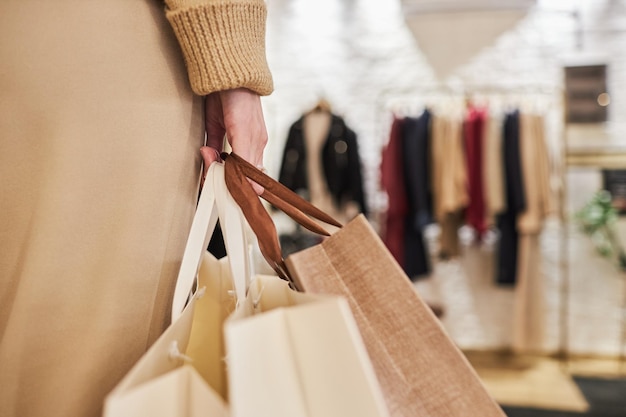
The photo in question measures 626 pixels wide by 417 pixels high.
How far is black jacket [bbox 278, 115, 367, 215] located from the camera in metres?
3.59

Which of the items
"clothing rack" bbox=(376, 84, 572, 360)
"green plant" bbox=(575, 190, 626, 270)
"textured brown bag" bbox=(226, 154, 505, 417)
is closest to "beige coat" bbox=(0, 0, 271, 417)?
"textured brown bag" bbox=(226, 154, 505, 417)

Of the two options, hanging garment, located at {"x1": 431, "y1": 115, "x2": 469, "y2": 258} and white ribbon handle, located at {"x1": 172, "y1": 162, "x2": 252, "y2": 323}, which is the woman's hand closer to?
white ribbon handle, located at {"x1": 172, "y1": 162, "x2": 252, "y2": 323}

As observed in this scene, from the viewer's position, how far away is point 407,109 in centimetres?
390

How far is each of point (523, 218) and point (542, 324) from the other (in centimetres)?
67

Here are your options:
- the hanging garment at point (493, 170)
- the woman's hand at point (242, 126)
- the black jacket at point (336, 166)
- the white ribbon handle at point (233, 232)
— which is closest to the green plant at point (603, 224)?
the hanging garment at point (493, 170)

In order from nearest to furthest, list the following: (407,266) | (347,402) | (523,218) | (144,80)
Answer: (347,402)
(144,80)
(523,218)
(407,266)

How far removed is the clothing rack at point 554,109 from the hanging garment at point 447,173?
0.98ft

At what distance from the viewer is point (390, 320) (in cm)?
53

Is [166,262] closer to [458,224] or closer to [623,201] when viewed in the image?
[458,224]

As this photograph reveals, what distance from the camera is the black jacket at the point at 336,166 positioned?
359 cm

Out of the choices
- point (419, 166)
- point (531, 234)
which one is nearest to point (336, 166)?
point (419, 166)

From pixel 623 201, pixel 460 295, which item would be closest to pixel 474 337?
pixel 460 295

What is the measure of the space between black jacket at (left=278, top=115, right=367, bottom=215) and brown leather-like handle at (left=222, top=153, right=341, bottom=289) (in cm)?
296

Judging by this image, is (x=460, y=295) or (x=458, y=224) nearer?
(x=458, y=224)
